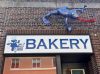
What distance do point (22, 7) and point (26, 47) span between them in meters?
1.41

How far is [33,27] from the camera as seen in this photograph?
23.5ft

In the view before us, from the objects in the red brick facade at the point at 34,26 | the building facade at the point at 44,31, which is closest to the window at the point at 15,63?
the building facade at the point at 44,31

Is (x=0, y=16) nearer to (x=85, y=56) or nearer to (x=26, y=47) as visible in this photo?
(x=26, y=47)

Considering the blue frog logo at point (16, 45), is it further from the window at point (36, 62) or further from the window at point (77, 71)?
the window at point (77, 71)

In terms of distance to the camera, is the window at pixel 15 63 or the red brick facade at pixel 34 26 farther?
the window at pixel 15 63

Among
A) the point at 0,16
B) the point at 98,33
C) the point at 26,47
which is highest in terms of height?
the point at 0,16

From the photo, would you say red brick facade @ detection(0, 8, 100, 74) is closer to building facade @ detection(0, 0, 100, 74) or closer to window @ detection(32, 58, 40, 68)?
building facade @ detection(0, 0, 100, 74)

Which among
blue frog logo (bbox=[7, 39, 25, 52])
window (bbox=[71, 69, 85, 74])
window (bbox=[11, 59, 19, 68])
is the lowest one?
window (bbox=[71, 69, 85, 74])

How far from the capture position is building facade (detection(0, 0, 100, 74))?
6785 millimetres

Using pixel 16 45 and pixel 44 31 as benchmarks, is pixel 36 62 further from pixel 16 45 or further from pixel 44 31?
pixel 44 31

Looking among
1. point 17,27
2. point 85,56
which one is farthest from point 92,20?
A: point 17,27

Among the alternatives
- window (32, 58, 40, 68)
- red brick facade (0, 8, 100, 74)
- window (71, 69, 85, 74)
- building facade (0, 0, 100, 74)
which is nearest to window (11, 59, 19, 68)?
building facade (0, 0, 100, 74)

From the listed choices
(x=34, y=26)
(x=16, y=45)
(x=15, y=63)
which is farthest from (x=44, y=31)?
(x=15, y=63)

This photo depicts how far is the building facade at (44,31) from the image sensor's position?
679 cm
